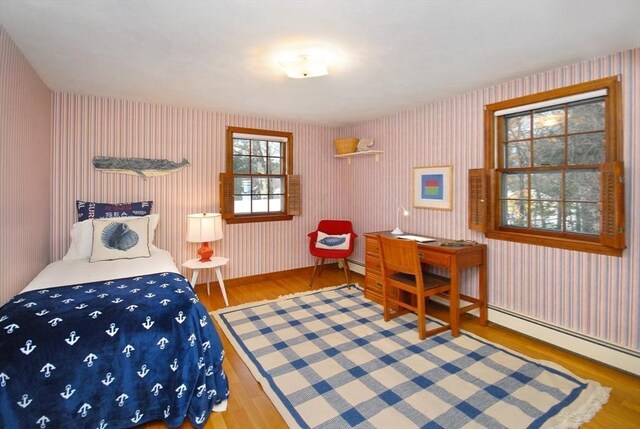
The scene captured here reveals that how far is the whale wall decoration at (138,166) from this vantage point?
144 inches

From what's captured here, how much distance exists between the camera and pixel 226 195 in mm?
4352

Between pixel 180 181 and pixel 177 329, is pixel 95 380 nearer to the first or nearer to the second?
pixel 177 329

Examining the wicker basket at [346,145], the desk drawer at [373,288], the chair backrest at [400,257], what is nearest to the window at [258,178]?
the wicker basket at [346,145]

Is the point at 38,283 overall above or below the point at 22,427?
above

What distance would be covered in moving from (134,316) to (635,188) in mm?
3539

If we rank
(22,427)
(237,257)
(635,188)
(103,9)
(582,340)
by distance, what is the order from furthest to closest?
(237,257) → (582,340) → (635,188) → (103,9) → (22,427)

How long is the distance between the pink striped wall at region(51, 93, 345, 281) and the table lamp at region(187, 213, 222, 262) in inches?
16.1

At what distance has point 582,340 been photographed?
2637 mm

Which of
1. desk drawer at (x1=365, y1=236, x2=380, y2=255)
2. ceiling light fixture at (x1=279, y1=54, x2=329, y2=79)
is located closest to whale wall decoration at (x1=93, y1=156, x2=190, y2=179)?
ceiling light fixture at (x1=279, y1=54, x2=329, y2=79)

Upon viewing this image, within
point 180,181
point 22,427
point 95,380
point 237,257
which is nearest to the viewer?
point 22,427

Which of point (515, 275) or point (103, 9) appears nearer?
point (103, 9)

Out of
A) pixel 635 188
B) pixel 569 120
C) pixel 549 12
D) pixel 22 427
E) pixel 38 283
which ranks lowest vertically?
pixel 22 427

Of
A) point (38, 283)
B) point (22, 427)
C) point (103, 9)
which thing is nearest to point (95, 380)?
point (22, 427)

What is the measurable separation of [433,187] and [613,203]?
1.74 m
